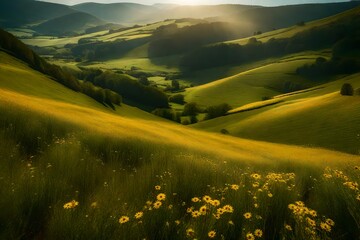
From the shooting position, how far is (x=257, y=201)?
24.1 feet

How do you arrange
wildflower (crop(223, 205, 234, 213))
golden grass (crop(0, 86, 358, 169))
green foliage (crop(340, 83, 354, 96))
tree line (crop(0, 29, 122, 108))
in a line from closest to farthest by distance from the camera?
wildflower (crop(223, 205, 234, 213)), golden grass (crop(0, 86, 358, 169)), green foliage (crop(340, 83, 354, 96)), tree line (crop(0, 29, 122, 108))

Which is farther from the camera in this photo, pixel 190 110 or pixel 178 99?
pixel 178 99

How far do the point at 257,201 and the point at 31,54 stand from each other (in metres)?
85.1

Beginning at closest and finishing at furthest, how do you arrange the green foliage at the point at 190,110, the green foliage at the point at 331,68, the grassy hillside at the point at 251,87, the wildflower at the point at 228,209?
1. the wildflower at the point at 228,209
2. the green foliage at the point at 190,110
3. the grassy hillside at the point at 251,87
4. the green foliage at the point at 331,68

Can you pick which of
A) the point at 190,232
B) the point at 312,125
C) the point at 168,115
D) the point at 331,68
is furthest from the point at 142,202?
the point at 331,68

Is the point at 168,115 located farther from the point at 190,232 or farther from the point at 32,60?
the point at 190,232

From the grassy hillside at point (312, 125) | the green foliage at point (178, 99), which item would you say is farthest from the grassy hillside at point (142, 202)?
the green foliage at point (178, 99)

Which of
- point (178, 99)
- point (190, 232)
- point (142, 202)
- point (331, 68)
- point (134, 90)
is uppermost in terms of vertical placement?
point (190, 232)

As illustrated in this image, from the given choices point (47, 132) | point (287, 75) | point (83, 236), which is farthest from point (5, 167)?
point (287, 75)

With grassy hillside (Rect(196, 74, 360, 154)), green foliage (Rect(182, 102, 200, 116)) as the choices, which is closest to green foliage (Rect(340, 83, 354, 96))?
grassy hillside (Rect(196, 74, 360, 154))

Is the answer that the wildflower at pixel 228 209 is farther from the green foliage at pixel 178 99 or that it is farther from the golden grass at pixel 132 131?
the green foliage at pixel 178 99

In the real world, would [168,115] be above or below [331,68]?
below

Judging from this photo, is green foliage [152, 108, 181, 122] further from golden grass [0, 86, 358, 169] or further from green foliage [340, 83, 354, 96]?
golden grass [0, 86, 358, 169]

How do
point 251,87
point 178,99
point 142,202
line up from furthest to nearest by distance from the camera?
point 251,87
point 178,99
point 142,202
